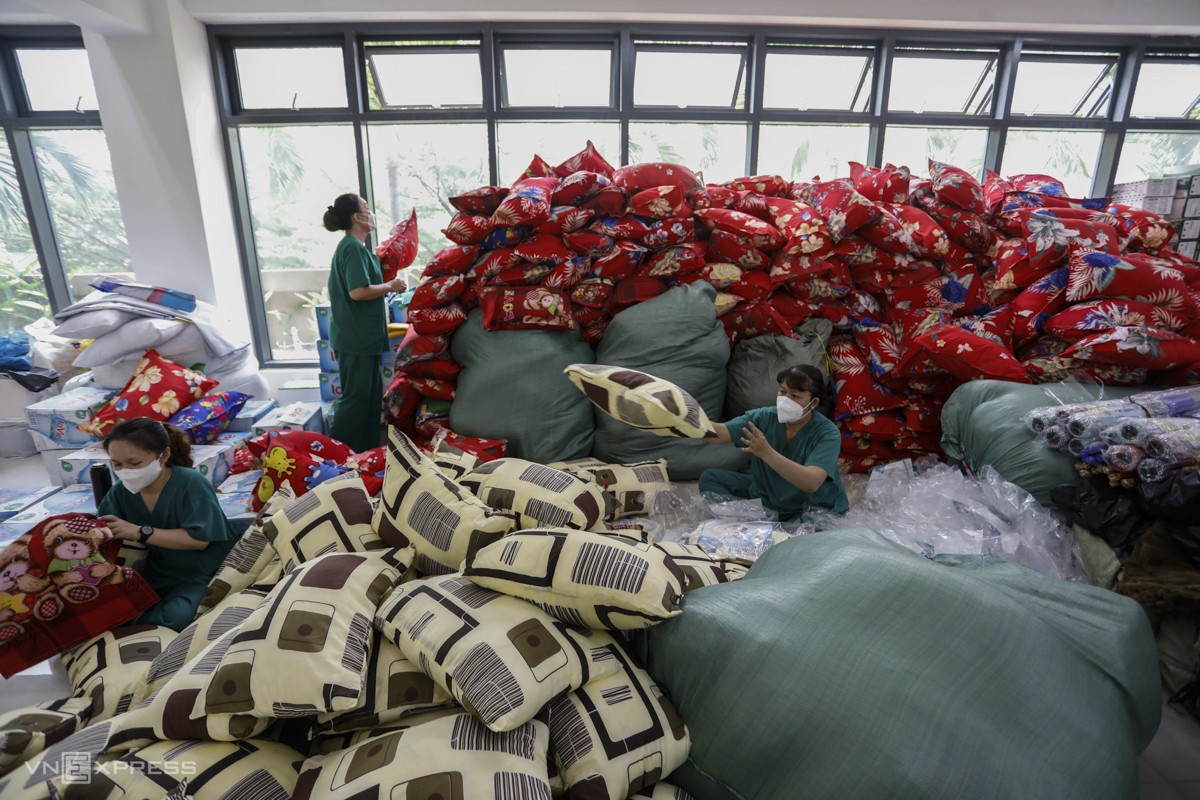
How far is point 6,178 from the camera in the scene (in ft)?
11.6

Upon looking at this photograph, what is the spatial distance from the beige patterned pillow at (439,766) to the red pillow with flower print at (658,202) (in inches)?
69.3

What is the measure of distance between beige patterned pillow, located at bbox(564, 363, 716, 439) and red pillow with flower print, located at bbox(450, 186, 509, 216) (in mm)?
941

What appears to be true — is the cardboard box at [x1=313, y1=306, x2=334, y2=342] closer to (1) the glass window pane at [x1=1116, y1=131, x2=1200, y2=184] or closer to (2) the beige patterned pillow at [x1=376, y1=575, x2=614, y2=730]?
(2) the beige patterned pillow at [x1=376, y1=575, x2=614, y2=730]

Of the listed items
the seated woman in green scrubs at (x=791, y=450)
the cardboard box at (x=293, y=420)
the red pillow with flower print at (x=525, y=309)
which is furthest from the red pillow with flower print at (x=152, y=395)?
the seated woman in green scrubs at (x=791, y=450)

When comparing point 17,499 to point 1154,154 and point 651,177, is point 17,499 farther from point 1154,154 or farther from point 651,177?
point 1154,154

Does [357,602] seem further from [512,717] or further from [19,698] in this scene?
[19,698]

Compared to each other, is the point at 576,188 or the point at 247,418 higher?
the point at 576,188

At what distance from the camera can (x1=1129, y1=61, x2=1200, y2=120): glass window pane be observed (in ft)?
11.9

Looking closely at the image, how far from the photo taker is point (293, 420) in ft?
8.62

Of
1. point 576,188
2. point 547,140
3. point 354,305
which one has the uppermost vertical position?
point 547,140

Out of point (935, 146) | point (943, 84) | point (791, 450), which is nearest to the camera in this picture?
point (791, 450)

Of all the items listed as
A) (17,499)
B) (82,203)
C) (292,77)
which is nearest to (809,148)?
(292,77)

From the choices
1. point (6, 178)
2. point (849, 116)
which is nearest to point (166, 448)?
point (6, 178)

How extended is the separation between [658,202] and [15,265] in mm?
4257
